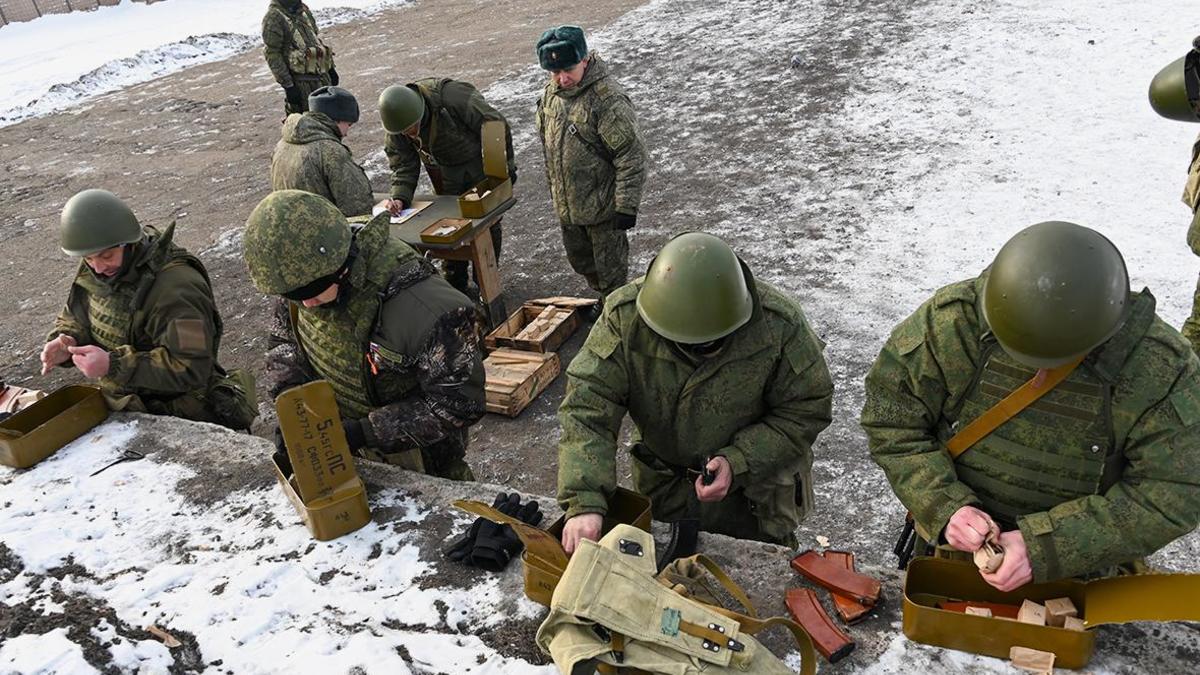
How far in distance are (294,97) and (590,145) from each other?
632 centimetres

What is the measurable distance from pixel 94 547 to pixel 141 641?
736 millimetres

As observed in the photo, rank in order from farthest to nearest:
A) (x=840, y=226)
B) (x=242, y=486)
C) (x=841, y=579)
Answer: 1. (x=840, y=226)
2. (x=242, y=486)
3. (x=841, y=579)

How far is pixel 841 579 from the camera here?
104 inches

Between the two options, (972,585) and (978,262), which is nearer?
(972,585)

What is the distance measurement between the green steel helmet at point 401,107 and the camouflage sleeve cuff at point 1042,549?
5086 mm

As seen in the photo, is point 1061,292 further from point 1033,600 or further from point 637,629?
point 637,629

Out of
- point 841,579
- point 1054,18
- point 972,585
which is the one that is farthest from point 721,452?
point 1054,18

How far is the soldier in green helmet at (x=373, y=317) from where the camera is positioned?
305cm

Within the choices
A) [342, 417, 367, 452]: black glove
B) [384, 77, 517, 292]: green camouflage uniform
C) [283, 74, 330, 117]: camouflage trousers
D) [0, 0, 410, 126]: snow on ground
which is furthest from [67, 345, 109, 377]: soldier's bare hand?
[0, 0, 410, 126]: snow on ground

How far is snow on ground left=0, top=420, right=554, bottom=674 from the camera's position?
2783 millimetres

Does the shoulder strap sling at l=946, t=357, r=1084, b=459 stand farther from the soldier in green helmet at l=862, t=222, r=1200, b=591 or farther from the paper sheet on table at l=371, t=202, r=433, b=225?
the paper sheet on table at l=371, t=202, r=433, b=225

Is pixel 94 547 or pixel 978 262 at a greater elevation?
pixel 94 547

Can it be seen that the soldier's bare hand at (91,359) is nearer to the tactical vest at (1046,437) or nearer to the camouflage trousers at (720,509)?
the camouflage trousers at (720,509)

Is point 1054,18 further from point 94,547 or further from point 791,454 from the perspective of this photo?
point 94,547
